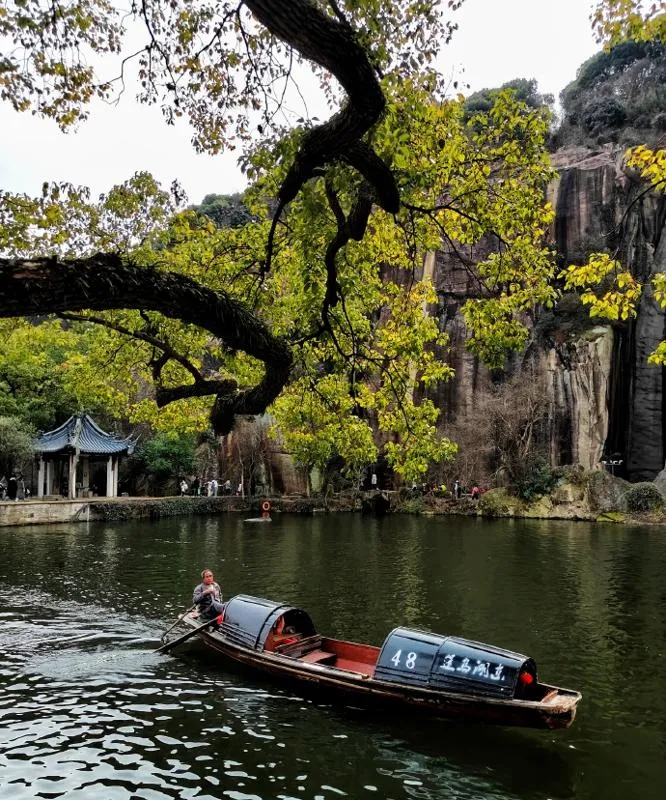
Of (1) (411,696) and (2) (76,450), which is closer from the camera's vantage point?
(1) (411,696)

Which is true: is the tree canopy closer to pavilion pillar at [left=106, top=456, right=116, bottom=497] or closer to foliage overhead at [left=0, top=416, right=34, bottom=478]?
foliage overhead at [left=0, top=416, right=34, bottom=478]

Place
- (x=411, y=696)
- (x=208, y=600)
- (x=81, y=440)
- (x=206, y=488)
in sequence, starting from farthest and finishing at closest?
1. (x=206, y=488)
2. (x=81, y=440)
3. (x=208, y=600)
4. (x=411, y=696)

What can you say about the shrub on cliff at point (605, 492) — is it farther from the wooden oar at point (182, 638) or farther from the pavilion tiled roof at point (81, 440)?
the wooden oar at point (182, 638)

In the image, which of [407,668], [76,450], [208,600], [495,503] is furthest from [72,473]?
[407,668]

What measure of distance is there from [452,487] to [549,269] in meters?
39.2

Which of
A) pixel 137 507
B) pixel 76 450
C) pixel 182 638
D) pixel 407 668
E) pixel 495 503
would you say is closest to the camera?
pixel 407 668

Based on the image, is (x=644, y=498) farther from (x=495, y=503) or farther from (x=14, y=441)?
(x=14, y=441)

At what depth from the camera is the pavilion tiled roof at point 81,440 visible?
3962 centimetres

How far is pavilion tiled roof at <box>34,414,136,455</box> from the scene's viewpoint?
130 ft

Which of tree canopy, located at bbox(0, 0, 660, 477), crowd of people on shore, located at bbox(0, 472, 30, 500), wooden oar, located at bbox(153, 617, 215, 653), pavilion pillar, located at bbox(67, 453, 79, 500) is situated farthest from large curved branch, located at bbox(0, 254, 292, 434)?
crowd of people on shore, located at bbox(0, 472, 30, 500)

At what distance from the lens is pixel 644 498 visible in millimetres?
37031

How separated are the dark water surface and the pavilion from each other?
14.9 m

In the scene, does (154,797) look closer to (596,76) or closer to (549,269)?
(549,269)

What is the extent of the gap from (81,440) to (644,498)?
32.2m
